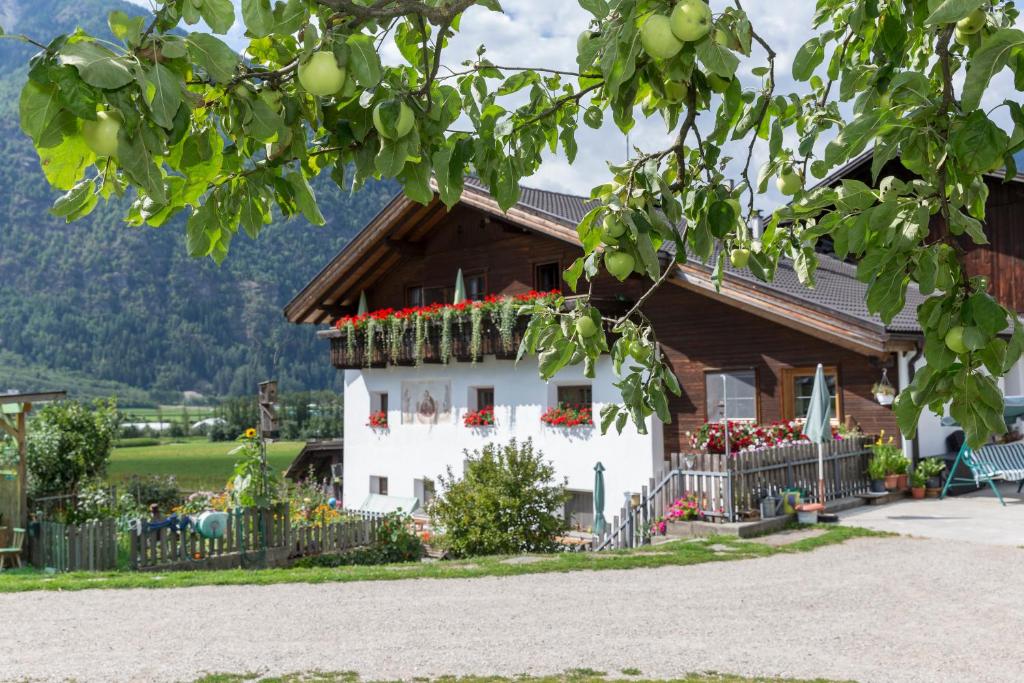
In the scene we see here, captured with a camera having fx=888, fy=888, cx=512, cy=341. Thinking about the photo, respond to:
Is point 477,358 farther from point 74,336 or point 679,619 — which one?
point 74,336

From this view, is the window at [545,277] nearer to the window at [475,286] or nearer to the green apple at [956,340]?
the window at [475,286]

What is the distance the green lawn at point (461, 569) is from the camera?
10617mm

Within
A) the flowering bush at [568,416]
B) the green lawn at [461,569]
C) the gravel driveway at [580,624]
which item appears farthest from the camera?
the flowering bush at [568,416]

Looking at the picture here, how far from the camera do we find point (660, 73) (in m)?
2.56

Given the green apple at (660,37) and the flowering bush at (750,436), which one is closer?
the green apple at (660,37)

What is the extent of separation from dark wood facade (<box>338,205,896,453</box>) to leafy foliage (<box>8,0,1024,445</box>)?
13.6m

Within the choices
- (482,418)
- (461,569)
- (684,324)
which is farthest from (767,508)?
(482,418)

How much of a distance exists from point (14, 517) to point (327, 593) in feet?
24.5

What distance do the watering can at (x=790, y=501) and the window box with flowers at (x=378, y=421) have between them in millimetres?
12086

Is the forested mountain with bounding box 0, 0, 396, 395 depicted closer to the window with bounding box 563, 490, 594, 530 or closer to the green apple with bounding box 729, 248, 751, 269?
the window with bounding box 563, 490, 594, 530

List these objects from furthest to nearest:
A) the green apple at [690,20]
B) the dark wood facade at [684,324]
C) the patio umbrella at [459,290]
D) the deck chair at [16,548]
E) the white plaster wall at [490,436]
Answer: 1. the patio umbrella at [459,290]
2. the white plaster wall at [490,436]
3. the dark wood facade at [684,324]
4. the deck chair at [16,548]
5. the green apple at [690,20]

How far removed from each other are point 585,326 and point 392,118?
116cm

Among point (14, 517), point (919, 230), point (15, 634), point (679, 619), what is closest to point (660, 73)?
point (919, 230)

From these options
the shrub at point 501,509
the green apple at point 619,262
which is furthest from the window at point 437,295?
the green apple at point 619,262
